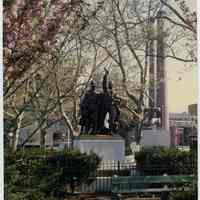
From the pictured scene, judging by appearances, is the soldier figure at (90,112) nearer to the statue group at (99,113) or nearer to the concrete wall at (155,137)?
the statue group at (99,113)

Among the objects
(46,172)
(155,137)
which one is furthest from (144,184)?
(155,137)

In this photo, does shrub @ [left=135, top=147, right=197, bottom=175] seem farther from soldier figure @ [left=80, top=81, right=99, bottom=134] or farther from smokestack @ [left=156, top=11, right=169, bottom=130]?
smokestack @ [left=156, top=11, right=169, bottom=130]

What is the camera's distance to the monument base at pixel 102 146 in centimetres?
745

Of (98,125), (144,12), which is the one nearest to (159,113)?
(144,12)

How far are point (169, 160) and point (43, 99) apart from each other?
5815mm

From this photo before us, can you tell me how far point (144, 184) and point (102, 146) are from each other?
7.03ft

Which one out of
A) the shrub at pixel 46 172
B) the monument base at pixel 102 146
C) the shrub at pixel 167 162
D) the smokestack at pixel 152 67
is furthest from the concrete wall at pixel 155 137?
the shrub at pixel 46 172

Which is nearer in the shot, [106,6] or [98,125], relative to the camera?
[98,125]

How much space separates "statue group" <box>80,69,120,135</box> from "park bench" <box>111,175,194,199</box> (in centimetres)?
264

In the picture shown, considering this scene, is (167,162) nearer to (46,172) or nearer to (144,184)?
(144,184)

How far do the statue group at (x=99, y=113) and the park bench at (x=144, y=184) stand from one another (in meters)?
2.64

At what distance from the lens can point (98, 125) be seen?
26.1 feet

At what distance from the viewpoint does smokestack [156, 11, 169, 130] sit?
390 inches

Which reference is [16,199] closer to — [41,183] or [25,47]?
[41,183]
